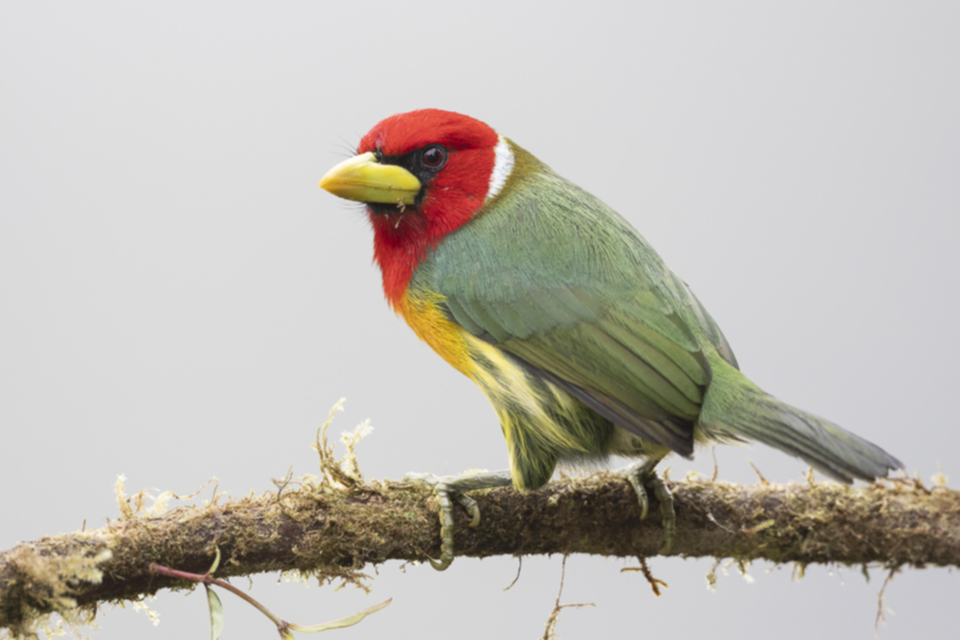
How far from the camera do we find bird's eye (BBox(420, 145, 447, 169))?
2676mm

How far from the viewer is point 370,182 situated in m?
2.59

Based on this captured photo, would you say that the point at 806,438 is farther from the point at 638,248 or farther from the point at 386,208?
the point at 386,208

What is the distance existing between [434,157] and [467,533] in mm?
1186

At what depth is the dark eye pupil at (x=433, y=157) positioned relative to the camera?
2.68m

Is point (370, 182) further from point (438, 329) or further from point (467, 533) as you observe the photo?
point (467, 533)

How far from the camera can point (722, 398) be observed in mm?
2293

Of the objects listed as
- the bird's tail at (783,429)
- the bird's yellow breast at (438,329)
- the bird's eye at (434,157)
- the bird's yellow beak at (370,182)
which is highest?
the bird's eye at (434,157)

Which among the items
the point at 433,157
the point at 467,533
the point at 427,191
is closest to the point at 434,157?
the point at 433,157

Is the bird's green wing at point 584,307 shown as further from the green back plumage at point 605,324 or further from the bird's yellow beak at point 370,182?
the bird's yellow beak at point 370,182

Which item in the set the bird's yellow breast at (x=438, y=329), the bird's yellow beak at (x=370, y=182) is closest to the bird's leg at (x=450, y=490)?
the bird's yellow breast at (x=438, y=329)

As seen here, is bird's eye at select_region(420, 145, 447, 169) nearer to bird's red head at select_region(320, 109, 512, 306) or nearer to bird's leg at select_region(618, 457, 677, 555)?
bird's red head at select_region(320, 109, 512, 306)

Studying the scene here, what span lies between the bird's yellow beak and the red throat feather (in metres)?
0.05

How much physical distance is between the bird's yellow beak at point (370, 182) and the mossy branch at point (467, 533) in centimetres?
89

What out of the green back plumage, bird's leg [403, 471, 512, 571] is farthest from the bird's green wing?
bird's leg [403, 471, 512, 571]
